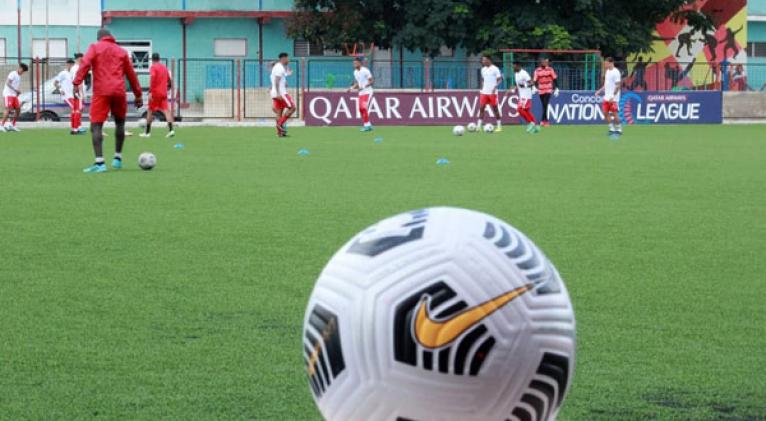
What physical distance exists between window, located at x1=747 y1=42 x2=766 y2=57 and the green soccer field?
137 feet

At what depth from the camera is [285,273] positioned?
28.1ft

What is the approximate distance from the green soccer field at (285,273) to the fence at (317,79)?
22933mm

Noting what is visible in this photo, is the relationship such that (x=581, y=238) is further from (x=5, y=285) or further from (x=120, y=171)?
(x=120, y=171)

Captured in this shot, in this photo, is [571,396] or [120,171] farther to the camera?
[120,171]

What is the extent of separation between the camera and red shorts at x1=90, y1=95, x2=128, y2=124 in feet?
58.7

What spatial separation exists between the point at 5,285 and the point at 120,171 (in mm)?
10523

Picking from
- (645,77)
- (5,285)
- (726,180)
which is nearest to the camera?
(5,285)

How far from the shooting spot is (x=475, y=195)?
14.5m

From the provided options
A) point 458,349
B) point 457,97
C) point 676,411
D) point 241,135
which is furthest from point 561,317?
point 457,97

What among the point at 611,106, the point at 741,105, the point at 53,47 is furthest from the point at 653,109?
the point at 53,47

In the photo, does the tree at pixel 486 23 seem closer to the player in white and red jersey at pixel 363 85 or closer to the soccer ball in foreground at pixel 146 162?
the player in white and red jersey at pixel 363 85

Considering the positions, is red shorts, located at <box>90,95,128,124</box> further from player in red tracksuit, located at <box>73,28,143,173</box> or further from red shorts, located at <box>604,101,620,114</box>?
red shorts, located at <box>604,101,620,114</box>

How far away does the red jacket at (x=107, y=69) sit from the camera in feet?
59.1

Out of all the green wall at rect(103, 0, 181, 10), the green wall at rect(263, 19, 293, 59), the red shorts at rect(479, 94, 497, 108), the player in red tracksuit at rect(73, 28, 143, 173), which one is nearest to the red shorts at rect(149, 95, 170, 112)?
the red shorts at rect(479, 94, 497, 108)
